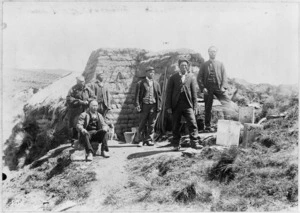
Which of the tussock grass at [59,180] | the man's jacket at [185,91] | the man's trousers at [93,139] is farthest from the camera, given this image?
the man's jacket at [185,91]

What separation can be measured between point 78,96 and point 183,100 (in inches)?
102

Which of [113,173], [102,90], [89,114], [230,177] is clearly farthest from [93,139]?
[230,177]

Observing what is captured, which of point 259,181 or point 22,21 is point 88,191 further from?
point 22,21

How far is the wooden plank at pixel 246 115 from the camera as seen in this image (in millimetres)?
8312

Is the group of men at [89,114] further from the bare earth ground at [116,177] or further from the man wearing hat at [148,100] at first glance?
the man wearing hat at [148,100]

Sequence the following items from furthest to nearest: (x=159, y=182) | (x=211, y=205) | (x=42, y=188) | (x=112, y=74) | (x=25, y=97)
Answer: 1. (x=25, y=97)
2. (x=112, y=74)
3. (x=42, y=188)
4. (x=159, y=182)
5. (x=211, y=205)

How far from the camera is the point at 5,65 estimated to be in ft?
Answer: 28.3

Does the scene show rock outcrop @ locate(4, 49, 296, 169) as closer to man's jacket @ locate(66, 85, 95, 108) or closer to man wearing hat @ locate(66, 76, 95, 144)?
man wearing hat @ locate(66, 76, 95, 144)

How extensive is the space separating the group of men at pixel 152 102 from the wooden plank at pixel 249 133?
0.98 m

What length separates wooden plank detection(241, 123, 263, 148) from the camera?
7.77 meters

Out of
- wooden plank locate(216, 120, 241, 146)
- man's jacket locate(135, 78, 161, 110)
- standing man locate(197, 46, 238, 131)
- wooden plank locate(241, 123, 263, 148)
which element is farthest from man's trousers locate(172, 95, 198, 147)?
standing man locate(197, 46, 238, 131)

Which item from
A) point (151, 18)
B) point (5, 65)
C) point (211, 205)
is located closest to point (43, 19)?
point (5, 65)

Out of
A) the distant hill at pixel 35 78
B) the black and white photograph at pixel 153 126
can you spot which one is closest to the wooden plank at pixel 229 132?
the black and white photograph at pixel 153 126

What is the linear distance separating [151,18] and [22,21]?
9.59 ft
